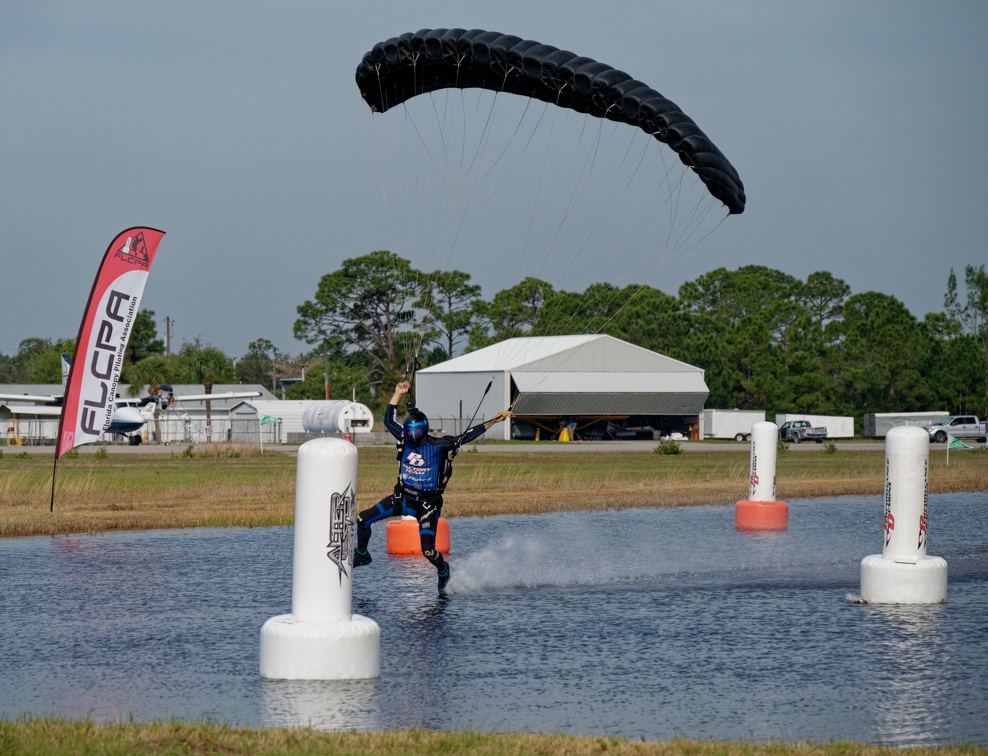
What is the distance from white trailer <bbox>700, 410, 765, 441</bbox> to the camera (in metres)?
86.1

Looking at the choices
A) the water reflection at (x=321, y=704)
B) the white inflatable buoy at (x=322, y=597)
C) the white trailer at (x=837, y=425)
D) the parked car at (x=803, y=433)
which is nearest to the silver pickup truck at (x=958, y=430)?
the parked car at (x=803, y=433)

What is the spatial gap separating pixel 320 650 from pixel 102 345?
16347mm

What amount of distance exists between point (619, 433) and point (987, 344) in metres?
42.7

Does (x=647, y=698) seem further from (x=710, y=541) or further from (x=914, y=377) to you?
(x=914, y=377)

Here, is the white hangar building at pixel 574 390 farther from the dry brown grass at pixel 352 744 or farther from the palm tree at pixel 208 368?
the dry brown grass at pixel 352 744

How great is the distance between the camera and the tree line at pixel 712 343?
→ 97125mm

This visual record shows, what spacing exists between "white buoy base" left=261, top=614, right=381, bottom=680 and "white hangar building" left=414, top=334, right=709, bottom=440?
231ft

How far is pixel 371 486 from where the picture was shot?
32.3 meters

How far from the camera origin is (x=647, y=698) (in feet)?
30.7

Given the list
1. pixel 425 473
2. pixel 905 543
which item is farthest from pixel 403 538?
pixel 905 543

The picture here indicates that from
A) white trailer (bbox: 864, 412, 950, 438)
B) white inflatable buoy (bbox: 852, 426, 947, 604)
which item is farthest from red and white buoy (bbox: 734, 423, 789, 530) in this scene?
white trailer (bbox: 864, 412, 950, 438)

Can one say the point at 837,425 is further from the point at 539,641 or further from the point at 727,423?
the point at 539,641

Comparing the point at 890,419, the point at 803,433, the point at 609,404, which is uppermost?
the point at 609,404

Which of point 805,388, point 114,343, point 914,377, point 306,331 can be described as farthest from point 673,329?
point 114,343
